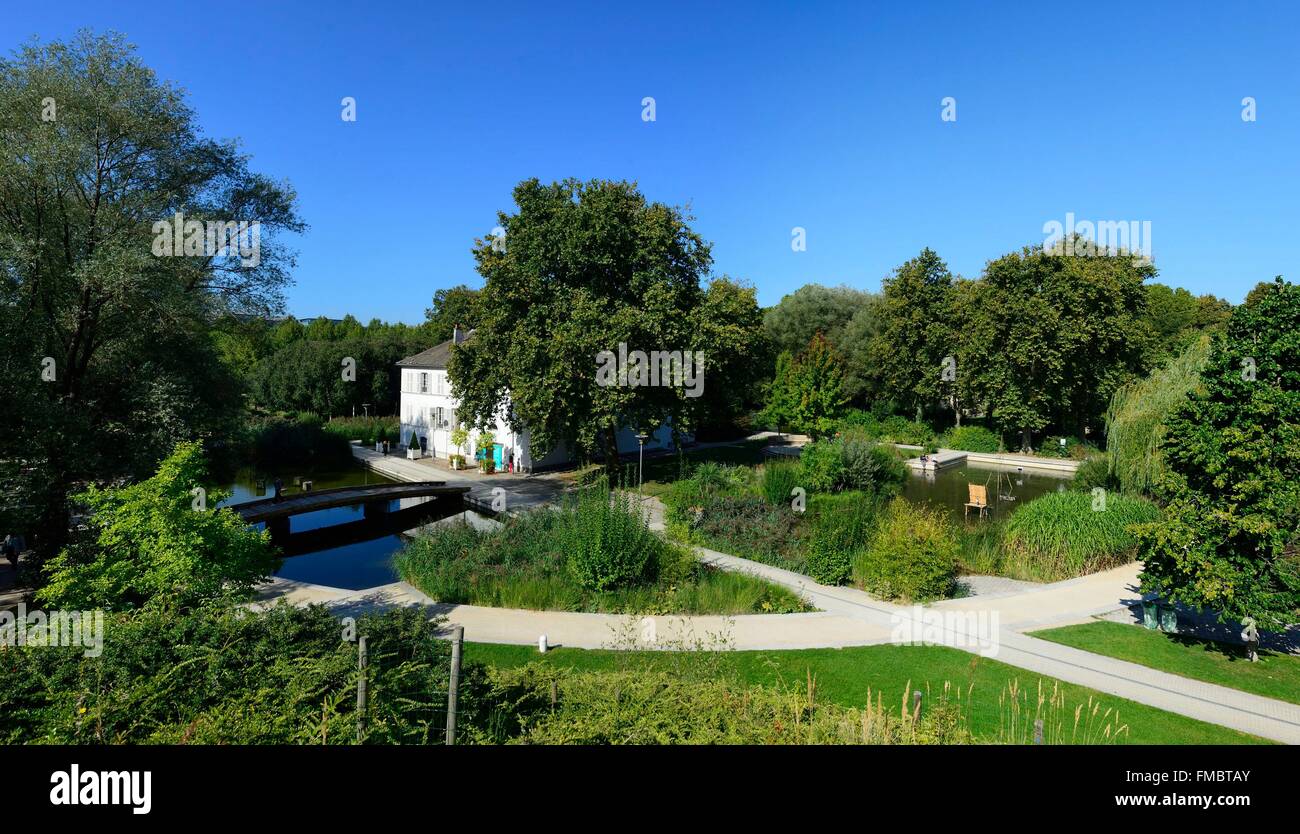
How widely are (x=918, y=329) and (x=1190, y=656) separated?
1231 inches

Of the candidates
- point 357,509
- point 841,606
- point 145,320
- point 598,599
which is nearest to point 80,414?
point 145,320

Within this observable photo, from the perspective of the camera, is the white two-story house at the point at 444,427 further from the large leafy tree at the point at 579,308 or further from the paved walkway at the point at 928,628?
the paved walkway at the point at 928,628

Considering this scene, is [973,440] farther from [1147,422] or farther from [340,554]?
[340,554]

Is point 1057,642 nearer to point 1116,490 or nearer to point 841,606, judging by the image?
point 841,606

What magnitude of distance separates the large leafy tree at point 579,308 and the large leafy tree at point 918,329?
19.0 m

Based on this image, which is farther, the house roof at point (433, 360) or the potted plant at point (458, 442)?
the house roof at point (433, 360)

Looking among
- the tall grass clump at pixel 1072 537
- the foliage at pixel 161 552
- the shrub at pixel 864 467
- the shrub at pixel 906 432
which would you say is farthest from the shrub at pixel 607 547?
the shrub at pixel 906 432

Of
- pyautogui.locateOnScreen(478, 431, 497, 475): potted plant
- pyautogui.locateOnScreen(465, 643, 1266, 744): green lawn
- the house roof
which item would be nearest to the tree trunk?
pyautogui.locateOnScreen(478, 431, 497, 475): potted plant

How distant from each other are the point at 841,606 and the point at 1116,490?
13.6 m

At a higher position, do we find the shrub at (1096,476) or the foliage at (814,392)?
the foliage at (814,392)

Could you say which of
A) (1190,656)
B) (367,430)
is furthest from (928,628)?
(367,430)

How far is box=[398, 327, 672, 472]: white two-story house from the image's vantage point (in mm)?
28609

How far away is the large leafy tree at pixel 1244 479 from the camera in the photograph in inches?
337

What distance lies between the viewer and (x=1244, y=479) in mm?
8875
